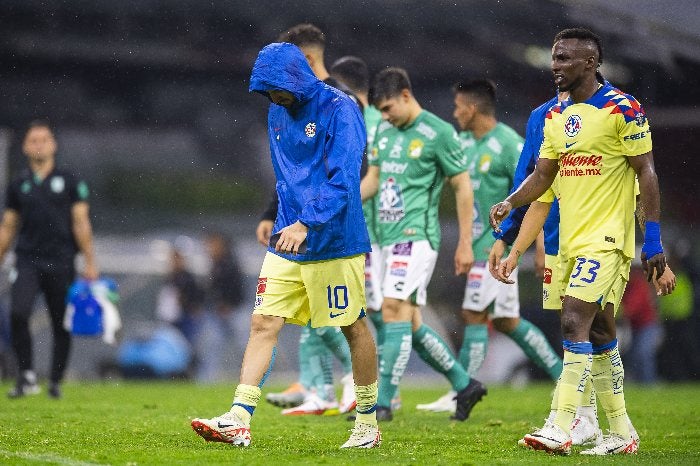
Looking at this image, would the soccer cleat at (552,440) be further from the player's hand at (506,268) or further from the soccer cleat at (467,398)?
the soccer cleat at (467,398)

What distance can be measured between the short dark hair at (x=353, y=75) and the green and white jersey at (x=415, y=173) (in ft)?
2.08

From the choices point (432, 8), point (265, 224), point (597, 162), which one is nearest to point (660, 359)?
point (432, 8)

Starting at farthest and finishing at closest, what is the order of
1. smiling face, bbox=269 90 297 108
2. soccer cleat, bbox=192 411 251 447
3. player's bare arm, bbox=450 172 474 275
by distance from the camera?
1. player's bare arm, bbox=450 172 474 275
2. smiling face, bbox=269 90 297 108
3. soccer cleat, bbox=192 411 251 447

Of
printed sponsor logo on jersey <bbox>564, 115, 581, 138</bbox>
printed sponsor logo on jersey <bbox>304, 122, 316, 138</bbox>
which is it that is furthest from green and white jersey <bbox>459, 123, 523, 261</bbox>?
printed sponsor logo on jersey <bbox>304, 122, 316, 138</bbox>

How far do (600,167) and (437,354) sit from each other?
120 inches

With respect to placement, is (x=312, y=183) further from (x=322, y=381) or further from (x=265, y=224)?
(x=322, y=381)

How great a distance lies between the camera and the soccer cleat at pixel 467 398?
8.57 metres

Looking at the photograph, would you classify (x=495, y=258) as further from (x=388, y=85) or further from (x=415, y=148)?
(x=388, y=85)

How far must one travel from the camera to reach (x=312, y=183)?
20.4 feet

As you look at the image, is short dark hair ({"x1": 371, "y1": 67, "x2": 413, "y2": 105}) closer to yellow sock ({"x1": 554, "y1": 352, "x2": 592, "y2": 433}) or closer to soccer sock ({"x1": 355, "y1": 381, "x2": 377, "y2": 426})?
soccer sock ({"x1": 355, "y1": 381, "x2": 377, "y2": 426})

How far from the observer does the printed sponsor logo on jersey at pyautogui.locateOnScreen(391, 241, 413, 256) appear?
8.61 meters

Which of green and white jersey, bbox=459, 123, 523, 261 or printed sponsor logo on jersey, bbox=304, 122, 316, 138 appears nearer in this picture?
printed sponsor logo on jersey, bbox=304, 122, 316, 138

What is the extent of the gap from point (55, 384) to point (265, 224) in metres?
3.58

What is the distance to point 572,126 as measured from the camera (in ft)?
20.1
